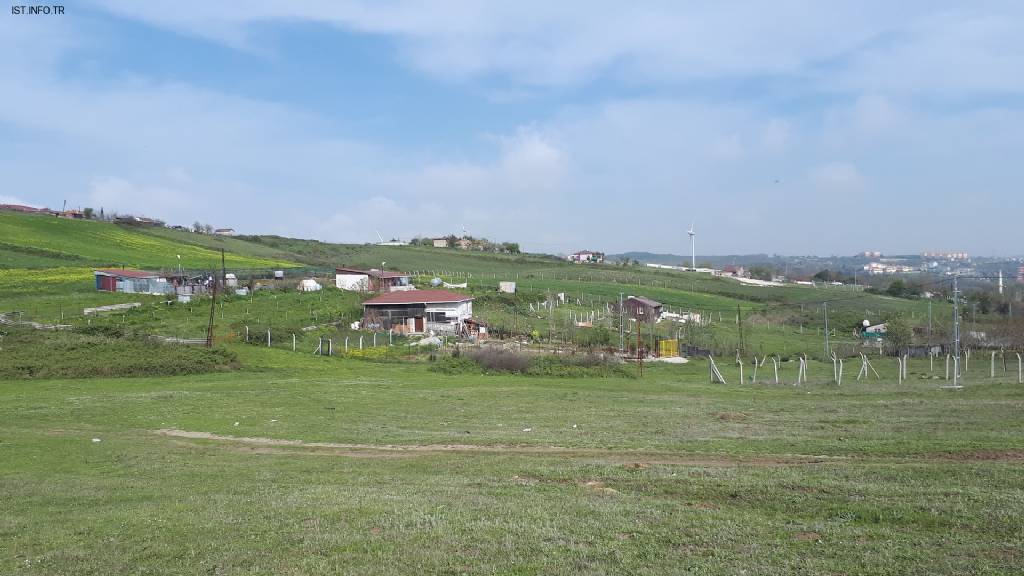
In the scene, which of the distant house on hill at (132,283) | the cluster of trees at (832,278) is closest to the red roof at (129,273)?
the distant house on hill at (132,283)

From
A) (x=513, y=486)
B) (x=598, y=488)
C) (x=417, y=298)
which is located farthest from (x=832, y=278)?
(x=513, y=486)

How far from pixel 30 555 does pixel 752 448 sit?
16.0 meters

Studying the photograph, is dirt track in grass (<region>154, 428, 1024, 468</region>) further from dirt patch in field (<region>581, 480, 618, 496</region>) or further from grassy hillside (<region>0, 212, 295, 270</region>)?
grassy hillside (<region>0, 212, 295, 270</region>)

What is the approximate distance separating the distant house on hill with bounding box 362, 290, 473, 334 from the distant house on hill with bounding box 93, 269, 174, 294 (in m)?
24.4

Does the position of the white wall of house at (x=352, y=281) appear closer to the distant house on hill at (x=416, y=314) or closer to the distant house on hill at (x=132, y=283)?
the distant house on hill at (x=132, y=283)

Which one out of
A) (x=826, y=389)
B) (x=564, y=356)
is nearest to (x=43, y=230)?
(x=564, y=356)

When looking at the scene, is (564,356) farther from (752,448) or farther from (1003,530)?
(1003,530)

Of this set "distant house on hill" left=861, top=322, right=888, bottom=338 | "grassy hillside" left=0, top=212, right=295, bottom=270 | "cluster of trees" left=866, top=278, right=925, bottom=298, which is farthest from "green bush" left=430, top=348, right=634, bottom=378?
"cluster of trees" left=866, top=278, right=925, bottom=298

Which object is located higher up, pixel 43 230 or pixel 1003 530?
pixel 43 230

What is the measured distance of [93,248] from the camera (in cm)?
10619

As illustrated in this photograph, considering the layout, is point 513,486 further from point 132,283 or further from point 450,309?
point 132,283

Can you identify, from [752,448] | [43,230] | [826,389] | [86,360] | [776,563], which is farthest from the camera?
[43,230]

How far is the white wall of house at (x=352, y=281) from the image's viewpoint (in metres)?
87.9

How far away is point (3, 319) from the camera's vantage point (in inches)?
2341
